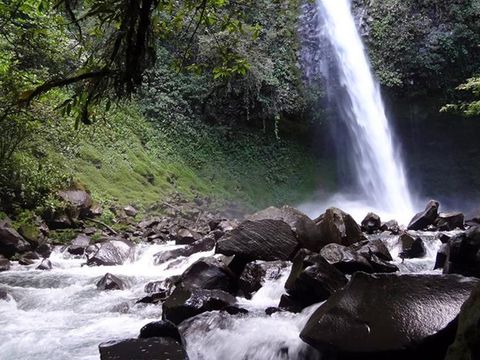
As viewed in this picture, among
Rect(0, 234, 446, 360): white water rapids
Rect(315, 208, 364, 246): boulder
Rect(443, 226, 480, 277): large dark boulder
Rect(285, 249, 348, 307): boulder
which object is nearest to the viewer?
Rect(0, 234, 446, 360): white water rapids

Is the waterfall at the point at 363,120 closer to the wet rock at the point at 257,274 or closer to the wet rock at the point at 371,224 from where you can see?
the wet rock at the point at 371,224

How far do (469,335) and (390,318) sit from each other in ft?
3.23

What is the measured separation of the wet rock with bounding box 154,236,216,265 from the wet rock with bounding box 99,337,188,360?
5196 mm

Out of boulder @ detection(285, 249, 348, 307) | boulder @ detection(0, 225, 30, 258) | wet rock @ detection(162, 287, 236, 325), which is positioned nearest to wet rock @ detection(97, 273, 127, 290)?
wet rock @ detection(162, 287, 236, 325)

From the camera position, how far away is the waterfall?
20.8 m

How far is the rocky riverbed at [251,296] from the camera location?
3.59 metres

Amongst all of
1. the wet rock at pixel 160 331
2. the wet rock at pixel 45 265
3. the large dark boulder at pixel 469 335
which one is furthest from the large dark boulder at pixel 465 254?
the wet rock at pixel 45 265

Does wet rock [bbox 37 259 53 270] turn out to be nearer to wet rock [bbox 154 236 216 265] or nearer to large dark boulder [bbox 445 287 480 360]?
wet rock [bbox 154 236 216 265]

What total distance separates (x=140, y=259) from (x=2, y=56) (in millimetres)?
4983

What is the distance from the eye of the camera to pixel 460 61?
1997 centimetres

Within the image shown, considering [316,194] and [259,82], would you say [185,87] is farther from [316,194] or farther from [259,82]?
[316,194]

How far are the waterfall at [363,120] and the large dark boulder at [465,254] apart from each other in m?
15.3

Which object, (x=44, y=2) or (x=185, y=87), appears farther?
(x=185, y=87)

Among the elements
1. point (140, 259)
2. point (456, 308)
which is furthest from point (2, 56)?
point (456, 308)
